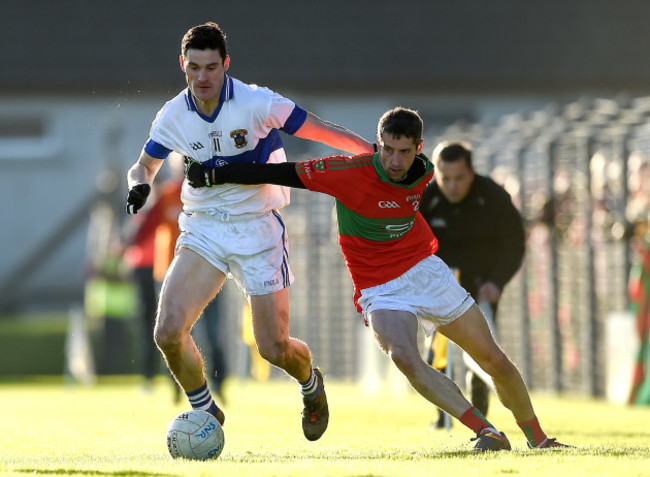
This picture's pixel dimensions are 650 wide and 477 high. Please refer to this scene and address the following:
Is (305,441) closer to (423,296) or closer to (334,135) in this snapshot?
(423,296)

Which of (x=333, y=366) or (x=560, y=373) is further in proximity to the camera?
(x=333, y=366)

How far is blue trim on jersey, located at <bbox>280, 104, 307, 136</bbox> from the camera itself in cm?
881

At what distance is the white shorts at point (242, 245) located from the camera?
8.84 meters

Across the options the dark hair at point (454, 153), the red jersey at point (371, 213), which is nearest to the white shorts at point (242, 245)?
the red jersey at point (371, 213)

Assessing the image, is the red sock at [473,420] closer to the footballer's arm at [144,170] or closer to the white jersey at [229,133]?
the white jersey at [229,133]

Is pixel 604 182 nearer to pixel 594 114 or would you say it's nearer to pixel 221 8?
pixel 594 114

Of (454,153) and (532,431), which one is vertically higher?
(454,153)

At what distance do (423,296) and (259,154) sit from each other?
141 cm

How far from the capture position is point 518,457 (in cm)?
771

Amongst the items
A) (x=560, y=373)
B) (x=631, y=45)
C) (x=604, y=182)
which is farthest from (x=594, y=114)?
(x=631, y=45)

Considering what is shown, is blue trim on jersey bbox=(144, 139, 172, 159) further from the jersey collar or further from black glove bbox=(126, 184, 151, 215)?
the jersey collar

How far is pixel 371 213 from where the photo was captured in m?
8.23

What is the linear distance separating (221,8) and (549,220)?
17.5 m

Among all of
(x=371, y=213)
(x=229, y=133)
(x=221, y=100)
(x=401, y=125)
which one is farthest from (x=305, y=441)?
(x=401, y=125)
